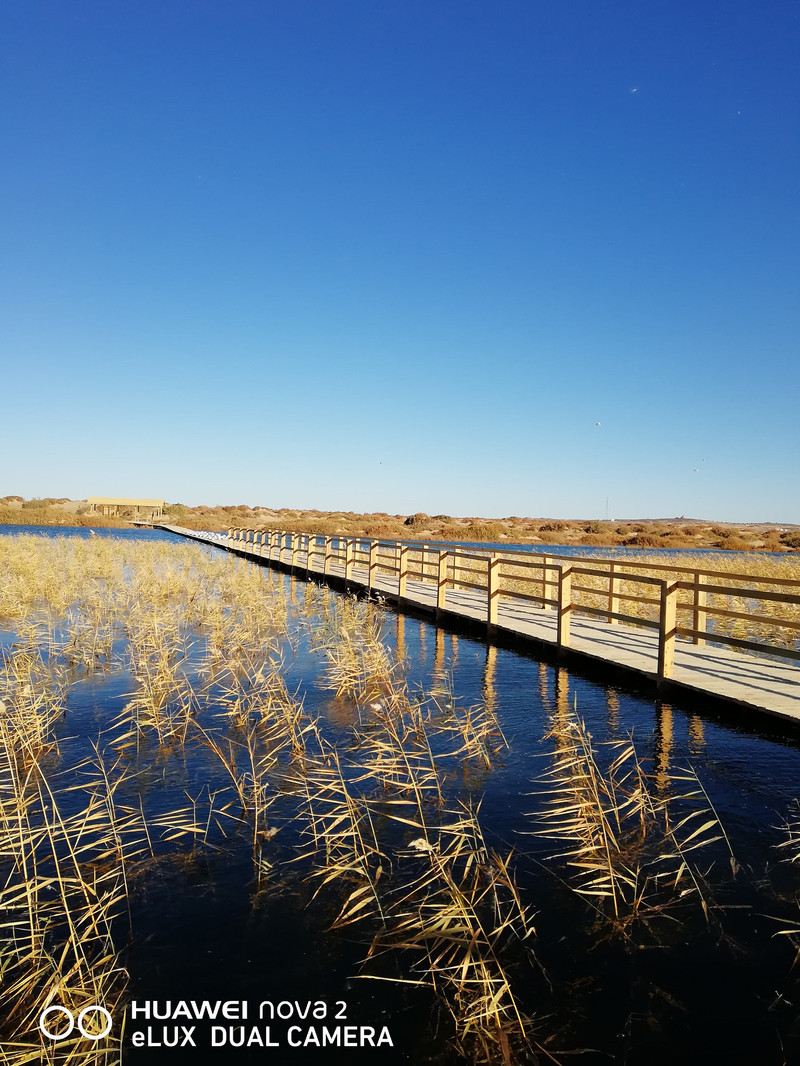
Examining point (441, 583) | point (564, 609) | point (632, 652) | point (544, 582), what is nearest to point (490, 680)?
point (564, 609)

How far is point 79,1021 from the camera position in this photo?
3.10 meters

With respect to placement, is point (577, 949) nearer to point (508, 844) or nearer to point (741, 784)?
point (508, 844)

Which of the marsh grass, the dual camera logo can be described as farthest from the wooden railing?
the dual camera logo

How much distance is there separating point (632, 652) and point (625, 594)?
306 inches

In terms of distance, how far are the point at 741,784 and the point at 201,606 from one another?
11.9 meters

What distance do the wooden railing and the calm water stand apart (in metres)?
2.70

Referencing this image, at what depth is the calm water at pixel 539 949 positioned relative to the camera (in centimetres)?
323

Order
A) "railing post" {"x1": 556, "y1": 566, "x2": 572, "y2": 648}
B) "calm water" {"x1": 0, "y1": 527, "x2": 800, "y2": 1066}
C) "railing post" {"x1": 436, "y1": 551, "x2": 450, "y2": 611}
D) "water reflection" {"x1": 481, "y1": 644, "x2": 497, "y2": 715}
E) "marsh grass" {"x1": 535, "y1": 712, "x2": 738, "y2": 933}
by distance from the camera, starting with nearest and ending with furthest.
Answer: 1. "calm water" {"x1": 0, "y1": 527, "x2": 800, "y2": 1066}
2. "marsh grass" {"x1": 535, "y1": 712, "x2": 738, "y2": 933}
3. "water reflection" {"x1": 481, "y1": 644, "x2": 497, "y2": 715}
4. "railing post" {"x1": 556, "y1": 566, "x2": 572, "y2": 648}
5. "railing post" {"x1": 436, "y1": 551, "x2": 450, "y2": 611}

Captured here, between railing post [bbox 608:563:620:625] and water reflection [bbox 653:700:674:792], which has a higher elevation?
railing post [bbox 608:563:620:625]

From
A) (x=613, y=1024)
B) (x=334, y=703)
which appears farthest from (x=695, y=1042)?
(x=334, y=703)

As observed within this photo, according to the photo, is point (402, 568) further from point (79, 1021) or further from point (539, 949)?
point (79, 1021)

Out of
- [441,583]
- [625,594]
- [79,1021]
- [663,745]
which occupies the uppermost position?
[441,583]

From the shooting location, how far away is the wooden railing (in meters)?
9.19

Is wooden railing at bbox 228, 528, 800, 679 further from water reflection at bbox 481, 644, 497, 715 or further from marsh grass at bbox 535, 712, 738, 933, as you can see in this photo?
marsh grass at bbox 535, 712, 738, 933
